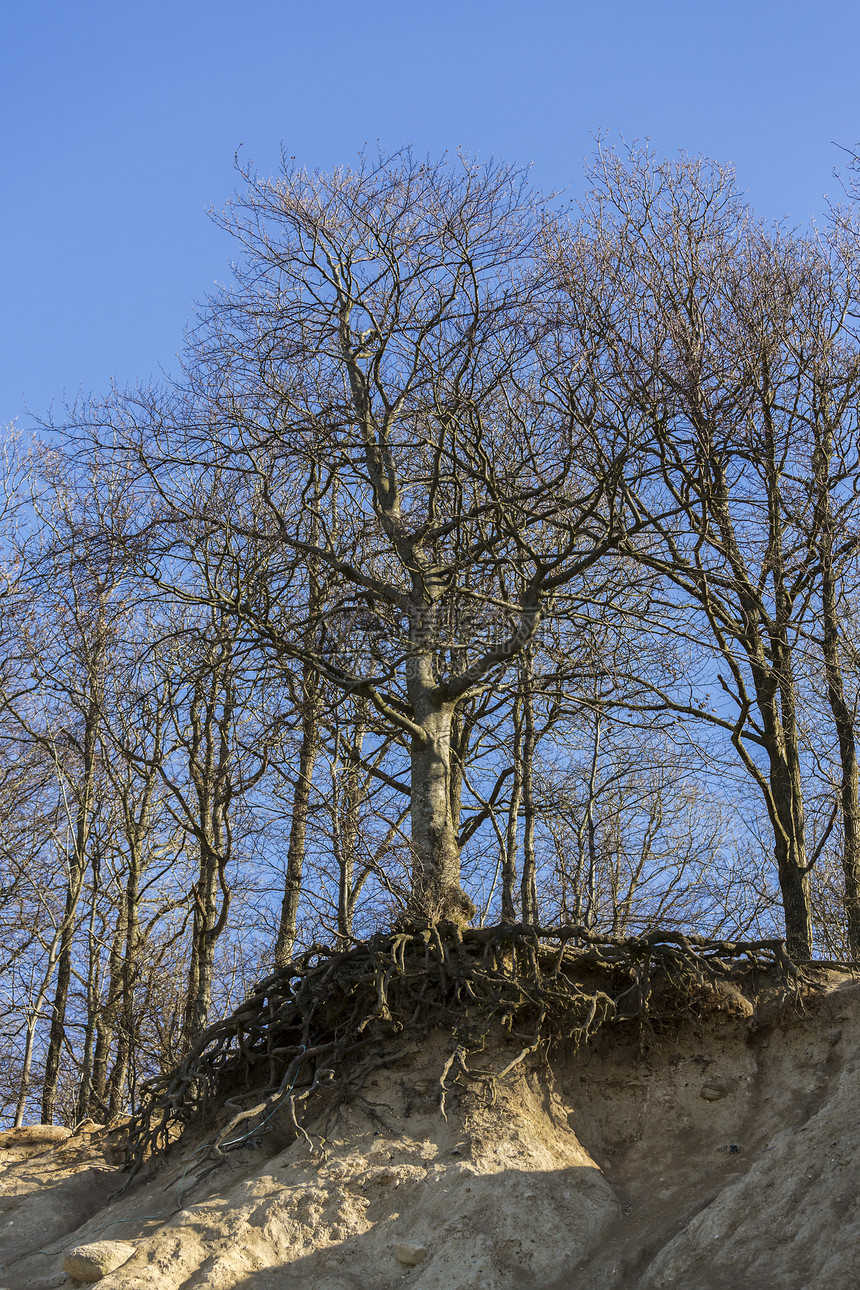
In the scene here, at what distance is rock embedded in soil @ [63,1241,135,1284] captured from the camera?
7086 millimetres

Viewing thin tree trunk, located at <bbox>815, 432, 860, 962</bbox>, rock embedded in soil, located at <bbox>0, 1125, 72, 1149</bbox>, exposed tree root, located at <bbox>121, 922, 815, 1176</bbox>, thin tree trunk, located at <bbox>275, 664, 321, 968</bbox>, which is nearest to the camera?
exposed tree root, located at <bbox>121, 922, 815, 1176</bbox>

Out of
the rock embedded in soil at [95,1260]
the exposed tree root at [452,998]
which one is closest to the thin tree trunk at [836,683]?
the exposed tree root at [452,998]

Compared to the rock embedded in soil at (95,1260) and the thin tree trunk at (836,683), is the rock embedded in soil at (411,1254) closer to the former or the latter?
the rock embedded in soil at (95,1260)

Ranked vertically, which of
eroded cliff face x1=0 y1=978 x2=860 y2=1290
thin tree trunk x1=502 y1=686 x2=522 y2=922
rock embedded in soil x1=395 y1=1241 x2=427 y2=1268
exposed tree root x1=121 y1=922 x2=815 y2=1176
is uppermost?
thin tree trunk x1=502 y1=686 x2=522 y2=922

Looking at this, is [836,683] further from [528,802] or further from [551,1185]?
[551,1185]

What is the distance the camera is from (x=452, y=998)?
8742 millimetres

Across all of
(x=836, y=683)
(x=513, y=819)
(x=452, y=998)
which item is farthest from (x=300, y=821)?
(x=836, y=683)

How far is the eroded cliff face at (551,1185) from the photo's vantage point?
21.3 ft

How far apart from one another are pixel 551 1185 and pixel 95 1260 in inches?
128

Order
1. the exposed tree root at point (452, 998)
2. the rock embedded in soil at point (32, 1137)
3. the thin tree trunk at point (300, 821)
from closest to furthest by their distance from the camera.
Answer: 1. the exposed tree root at point (452, 998)
2. the rock embedded in soil at point (32, 1137)
3. the thin tree trunk at point (300, 821)

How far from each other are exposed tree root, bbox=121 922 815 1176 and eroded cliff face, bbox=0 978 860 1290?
225 mm

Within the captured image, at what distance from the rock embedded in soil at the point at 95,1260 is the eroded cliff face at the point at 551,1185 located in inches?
3.2

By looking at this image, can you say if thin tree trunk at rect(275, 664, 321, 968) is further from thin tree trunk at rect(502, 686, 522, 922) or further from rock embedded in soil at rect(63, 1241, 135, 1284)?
rock embedded in soil at rect(63, 1241, 135, 1284)

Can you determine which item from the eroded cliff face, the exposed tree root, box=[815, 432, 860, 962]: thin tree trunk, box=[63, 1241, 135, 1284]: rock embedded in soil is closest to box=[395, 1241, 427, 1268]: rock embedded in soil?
the eroded cliff face
